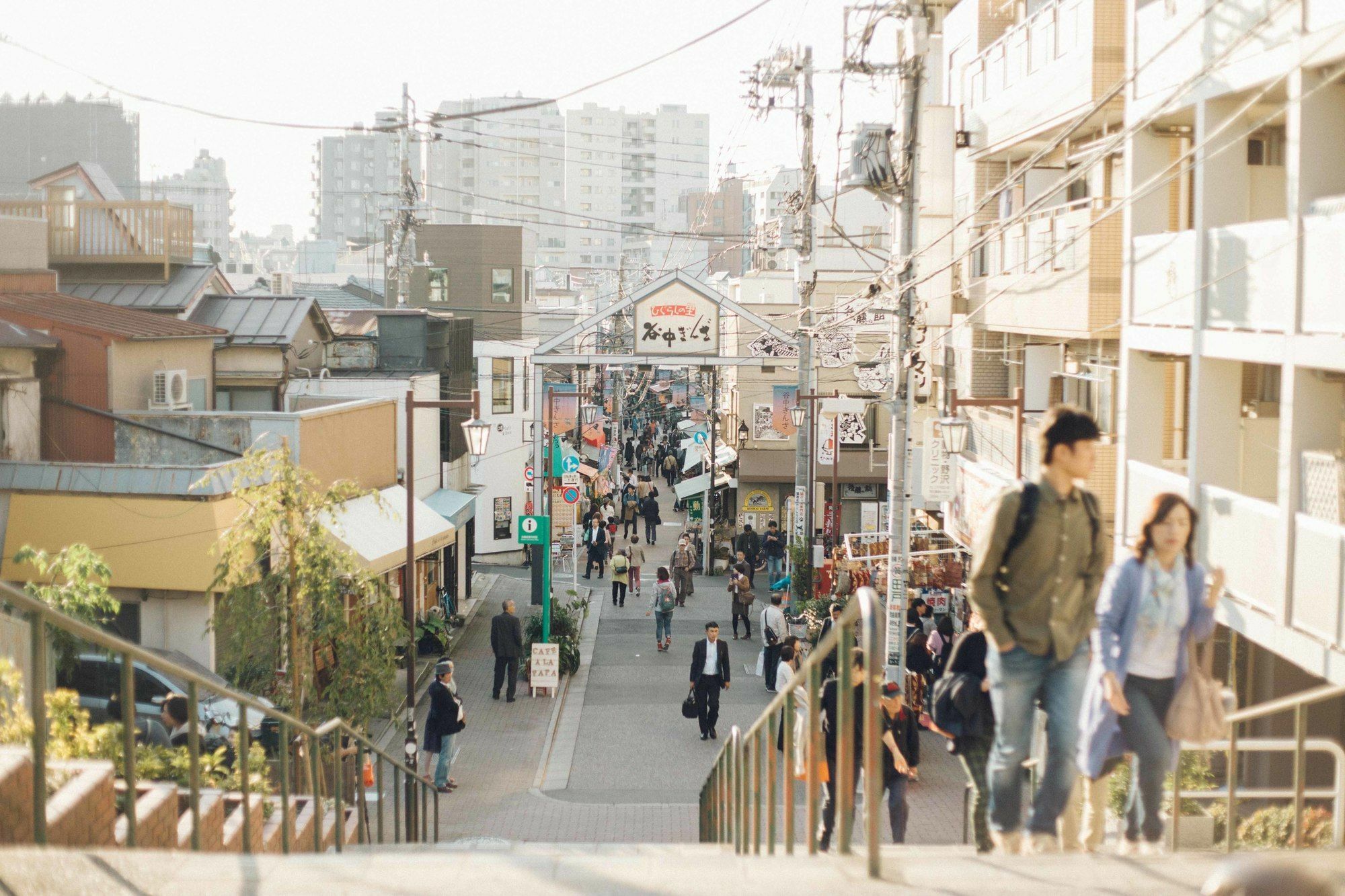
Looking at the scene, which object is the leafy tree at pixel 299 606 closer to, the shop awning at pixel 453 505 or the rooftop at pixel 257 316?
the rooftop at pixel 257 316

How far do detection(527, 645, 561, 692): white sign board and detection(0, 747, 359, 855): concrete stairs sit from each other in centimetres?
1202

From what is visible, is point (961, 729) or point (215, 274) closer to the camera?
point (961, 729)

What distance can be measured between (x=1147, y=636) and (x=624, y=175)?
130951 mm

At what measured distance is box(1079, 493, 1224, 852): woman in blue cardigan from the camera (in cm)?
487

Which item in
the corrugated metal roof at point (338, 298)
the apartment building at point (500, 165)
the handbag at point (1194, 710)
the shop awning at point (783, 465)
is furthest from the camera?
the apartment building at point (500, 165)

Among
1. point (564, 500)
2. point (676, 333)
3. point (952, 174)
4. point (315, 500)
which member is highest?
point (952, 174)

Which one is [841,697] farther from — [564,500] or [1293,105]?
[564,500]

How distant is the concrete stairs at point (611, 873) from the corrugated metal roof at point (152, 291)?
21665 mm

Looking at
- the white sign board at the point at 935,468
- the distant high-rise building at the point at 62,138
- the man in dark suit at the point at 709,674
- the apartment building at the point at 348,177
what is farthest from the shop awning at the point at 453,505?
the apartment building at the point at 348,177

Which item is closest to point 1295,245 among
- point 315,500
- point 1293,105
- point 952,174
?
point 1293,105

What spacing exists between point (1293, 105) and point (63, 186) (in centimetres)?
2227

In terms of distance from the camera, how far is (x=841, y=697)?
15.3 feet

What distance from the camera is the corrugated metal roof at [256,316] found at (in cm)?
2422

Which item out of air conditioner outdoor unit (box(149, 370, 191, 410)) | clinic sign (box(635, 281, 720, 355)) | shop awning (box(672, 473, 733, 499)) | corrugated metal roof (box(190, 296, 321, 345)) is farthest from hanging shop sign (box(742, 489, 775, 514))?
air conditioner outdoor unit (box(149, 370, 191, 410))
